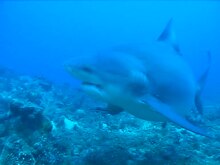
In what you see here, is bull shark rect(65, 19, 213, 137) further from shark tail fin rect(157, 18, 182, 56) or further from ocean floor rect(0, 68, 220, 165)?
ocean floor rect(0, 68, 220, 165)

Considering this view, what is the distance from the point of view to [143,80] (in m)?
4.94

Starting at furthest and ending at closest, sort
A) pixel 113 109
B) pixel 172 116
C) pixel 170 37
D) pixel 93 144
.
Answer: pixel 93 144
pixel 170 37
pixel 113 109
pixel 172 116

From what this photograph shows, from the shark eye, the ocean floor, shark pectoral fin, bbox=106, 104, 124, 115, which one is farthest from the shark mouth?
the ocean floor

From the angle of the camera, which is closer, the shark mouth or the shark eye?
the shark eye

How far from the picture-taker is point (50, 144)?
691 cm

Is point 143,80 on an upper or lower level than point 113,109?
lower

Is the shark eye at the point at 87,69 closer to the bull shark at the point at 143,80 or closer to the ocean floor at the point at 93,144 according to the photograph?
the bull shark at the point at 143,80

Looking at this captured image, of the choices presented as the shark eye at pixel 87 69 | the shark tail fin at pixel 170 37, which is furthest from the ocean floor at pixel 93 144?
the shark tail fin at pixel 170 37

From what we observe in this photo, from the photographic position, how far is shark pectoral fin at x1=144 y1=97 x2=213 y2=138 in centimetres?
463

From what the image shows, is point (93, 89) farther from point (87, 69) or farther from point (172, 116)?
point (172, 116)

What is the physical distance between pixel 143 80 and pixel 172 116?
2.37 ft

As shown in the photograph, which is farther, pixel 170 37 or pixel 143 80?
pixel 170 37

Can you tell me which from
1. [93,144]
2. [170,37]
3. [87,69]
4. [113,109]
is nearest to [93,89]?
[87,69]

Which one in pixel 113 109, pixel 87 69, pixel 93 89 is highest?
pixel 113 109
